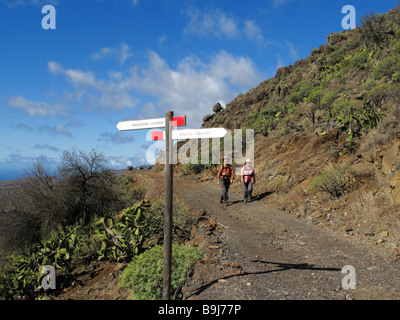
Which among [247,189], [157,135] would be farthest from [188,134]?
[247,189]

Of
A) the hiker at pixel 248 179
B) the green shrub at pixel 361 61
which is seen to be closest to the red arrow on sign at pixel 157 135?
the hiker at pixel 248 179

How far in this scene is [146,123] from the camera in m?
4.00

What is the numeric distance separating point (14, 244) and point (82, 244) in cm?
342

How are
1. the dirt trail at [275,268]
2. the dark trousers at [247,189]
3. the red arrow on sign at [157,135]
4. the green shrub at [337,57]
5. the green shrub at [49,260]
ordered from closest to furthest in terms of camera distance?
the red arrow on sign at [157,135], the dirt trail at [275,268], the green shrub at [49,260], the dark trousers at [247,189], the green shrub at [337,57]

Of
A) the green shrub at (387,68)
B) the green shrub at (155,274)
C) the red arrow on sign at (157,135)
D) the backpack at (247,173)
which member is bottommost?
the green shrub at (155,274)

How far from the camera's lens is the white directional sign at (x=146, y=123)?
380 cm

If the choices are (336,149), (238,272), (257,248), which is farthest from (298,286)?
(336,149)

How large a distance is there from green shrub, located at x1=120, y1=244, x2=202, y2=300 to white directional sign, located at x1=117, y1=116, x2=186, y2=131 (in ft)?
8.28

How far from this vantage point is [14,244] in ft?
34.2

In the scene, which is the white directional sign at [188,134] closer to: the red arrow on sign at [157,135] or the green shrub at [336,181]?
the red arrow on sign at [157,135]

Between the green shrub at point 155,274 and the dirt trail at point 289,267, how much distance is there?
0.74 feet

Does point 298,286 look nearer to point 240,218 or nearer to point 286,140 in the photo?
point 240,218

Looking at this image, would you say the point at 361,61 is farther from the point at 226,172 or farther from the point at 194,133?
the point at 194,133

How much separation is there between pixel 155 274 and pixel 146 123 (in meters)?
2.60
